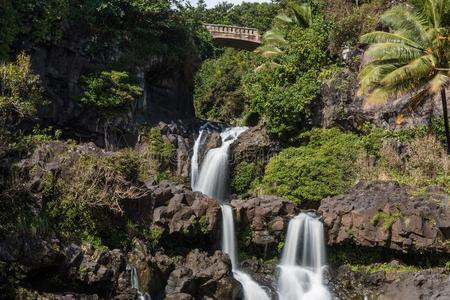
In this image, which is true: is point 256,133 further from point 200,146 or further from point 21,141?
point 21,141

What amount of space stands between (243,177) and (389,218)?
9200 mm

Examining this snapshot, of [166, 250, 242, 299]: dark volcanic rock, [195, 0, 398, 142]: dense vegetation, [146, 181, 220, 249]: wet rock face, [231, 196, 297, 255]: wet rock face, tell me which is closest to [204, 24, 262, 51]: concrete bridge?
[195, 0, 398, 142]: dense vegetation

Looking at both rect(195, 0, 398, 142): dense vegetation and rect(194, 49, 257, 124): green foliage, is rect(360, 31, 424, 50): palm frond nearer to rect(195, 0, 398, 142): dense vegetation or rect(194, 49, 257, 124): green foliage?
rect(195, 0, 398, 142): dense vegetation

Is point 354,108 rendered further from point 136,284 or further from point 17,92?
point 17,92

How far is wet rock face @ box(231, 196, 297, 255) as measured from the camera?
1956 centimetres

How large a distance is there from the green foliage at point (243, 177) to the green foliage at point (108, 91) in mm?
6161

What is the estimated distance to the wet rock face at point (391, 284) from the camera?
54.0 feet

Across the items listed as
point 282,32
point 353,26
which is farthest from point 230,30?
point 353,26

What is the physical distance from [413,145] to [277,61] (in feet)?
37.1

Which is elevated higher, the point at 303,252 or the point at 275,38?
the point at 275,38

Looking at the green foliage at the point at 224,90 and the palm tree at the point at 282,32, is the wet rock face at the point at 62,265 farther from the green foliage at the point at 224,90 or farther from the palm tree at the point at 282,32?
the green foliage at the point at 224,90

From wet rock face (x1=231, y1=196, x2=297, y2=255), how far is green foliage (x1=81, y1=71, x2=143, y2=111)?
27.4ft

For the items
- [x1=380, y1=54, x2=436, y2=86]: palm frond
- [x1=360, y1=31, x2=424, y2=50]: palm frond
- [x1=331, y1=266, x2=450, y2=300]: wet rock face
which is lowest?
[x1=331, y1=266, x2=450, y2=300]: wet rock face

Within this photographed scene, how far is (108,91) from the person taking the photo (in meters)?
24.7
